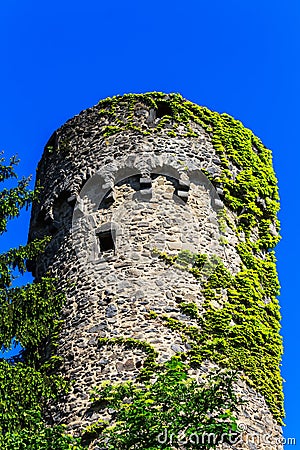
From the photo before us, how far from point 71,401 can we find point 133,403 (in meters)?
1.42

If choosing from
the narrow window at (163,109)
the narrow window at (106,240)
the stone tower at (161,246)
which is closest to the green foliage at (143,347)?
the stone tower at (161,246)

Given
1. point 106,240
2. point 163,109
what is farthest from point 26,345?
point 163,109

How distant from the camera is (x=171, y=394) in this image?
1247 centimetres

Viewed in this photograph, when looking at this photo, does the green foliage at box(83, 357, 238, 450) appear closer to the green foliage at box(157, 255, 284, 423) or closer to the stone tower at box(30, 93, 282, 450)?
the stone tower at box(30, 93, 282, 450)

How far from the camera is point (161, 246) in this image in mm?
14453

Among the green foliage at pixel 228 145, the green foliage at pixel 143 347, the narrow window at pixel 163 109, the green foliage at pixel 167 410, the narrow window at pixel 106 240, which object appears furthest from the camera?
the narrow window at pixel 163 109

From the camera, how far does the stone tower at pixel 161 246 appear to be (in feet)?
45.1

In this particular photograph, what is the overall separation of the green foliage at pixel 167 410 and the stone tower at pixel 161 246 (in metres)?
0.34

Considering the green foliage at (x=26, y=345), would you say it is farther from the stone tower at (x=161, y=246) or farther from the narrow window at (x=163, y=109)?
the narrow window at (x=163, y=109)

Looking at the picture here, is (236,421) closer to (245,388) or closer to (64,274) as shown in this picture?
(245,388)

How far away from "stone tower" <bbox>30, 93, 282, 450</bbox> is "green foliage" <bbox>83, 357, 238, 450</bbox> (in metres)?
0.34

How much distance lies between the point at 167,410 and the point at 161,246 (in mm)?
2674

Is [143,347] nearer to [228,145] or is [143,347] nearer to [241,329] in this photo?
[241,329]

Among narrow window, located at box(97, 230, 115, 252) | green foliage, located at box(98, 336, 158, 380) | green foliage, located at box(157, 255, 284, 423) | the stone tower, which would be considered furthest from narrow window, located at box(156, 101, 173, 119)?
green foliage, located at box(98, 336, 158, 380)
